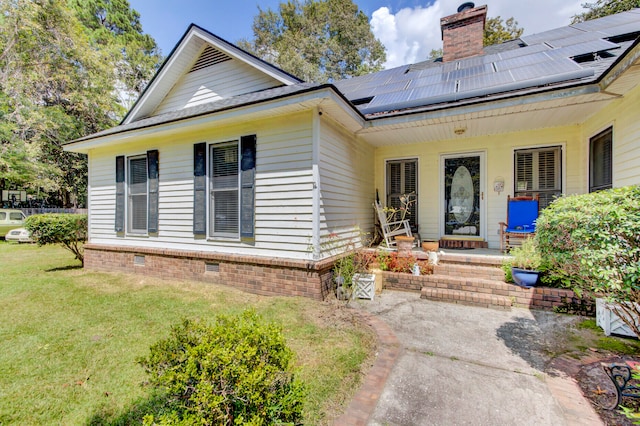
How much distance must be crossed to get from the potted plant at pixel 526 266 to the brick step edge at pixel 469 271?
33cm

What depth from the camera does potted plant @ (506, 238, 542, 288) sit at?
162 inches

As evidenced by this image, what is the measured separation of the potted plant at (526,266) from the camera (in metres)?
4.12

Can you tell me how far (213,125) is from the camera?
535 cm

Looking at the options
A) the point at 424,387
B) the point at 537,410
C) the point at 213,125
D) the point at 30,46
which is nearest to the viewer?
the point at 537,410

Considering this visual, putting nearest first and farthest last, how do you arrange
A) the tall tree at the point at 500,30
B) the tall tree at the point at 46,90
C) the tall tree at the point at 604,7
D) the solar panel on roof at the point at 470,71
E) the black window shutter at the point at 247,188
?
1. the black window shutter at the point at 247,188
2. the solar panel on roof at the point at 470,71
3. the tall tree at the point at 604,7
4. the tall tree at the point at 46,90
5. the tall tree at the point at 500,30

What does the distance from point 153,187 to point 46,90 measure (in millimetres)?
15043

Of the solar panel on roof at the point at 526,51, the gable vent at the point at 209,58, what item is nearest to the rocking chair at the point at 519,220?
the solar panel on roof at the point at 526,51

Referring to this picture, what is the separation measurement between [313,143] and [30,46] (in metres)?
18.6

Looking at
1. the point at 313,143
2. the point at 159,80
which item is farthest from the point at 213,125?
the point at 159,80

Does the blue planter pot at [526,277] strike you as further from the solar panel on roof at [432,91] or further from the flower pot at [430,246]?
the solar panel on roof at [432,91]

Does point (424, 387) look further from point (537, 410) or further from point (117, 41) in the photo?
point (117, 41)

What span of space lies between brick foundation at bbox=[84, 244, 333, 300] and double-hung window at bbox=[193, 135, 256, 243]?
525 mm

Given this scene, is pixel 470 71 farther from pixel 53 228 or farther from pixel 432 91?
pixel 53 228

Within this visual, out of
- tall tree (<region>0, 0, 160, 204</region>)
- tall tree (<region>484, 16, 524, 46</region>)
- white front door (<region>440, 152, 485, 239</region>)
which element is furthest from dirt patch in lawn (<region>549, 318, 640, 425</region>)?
tall tree (<region>0, 0, 160, 204</region>)
